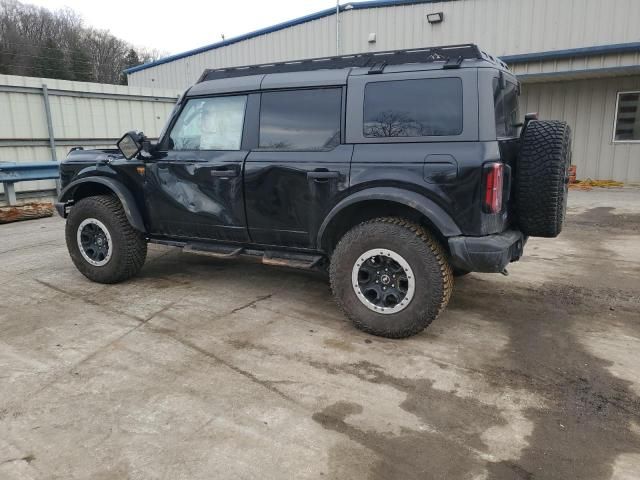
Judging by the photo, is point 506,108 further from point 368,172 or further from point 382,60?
point 368,172

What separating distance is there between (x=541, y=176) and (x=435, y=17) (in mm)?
11321

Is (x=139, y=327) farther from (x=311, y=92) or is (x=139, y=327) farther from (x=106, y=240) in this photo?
(x=311, y=92)

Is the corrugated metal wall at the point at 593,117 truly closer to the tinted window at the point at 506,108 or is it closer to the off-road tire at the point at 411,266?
the tinted window at the point at 506,108

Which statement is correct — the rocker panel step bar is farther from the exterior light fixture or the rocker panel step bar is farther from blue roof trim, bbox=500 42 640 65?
the exterior light fixture

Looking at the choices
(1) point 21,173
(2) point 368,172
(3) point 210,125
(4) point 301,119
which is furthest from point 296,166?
(1) point 21,173

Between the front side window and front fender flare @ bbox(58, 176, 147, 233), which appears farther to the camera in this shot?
front fender flare @ bbox(58, 176, 147, 233)

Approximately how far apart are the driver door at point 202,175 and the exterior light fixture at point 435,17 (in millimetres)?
10763

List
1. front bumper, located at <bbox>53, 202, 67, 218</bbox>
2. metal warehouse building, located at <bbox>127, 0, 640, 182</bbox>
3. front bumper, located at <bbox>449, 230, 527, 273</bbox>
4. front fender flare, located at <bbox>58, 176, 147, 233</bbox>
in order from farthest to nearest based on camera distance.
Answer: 1. metal warehouse building, located at <bbox>127, 0, 640, 182</bbox>
2. front bumper, located at <bbox>53, 202, 67, 218</bbox>
3. front fender flare, located at <bbox>58, 176, 147, 233</bbox>
4. front bumper, located at <bbox>449, 230, 527, 273</bbox>

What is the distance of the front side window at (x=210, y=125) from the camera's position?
434 cm

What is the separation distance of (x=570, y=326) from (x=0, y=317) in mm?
4697

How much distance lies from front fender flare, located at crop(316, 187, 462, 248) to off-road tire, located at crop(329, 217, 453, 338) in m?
0.17

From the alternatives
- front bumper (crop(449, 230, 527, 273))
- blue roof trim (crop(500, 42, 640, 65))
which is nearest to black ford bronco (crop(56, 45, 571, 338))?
front bumper (crop(449, 230, 527, 273))

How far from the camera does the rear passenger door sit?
3.84 metres

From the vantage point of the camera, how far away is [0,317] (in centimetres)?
420
